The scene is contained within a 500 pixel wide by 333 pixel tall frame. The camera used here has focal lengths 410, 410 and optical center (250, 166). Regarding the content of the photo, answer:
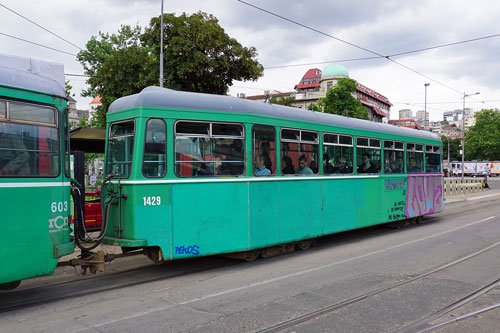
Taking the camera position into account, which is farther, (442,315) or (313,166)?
(313,166)

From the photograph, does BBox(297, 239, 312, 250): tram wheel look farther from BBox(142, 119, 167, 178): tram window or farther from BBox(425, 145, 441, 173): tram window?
BBox(425, 145, 441, 173): tram window

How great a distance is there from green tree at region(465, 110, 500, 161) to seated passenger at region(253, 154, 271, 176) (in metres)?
90.2

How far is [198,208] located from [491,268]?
5.40m

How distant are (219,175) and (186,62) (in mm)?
11250

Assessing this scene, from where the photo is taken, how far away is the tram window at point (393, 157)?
11.8m

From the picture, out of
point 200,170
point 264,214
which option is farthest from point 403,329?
point 200,170

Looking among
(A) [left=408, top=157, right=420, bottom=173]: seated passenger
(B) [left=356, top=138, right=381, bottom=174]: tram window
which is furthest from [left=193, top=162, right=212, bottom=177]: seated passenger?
(A) [left=408, top=157, right=420, bottom=173]: seated passenger

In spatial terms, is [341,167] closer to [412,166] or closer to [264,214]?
[264,214]

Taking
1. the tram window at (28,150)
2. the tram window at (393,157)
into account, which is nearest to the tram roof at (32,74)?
the tram window at (28,150)

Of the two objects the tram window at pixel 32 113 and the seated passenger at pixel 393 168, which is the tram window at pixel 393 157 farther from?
the tram window at pixel 32 113

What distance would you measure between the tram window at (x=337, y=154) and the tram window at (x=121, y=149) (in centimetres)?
452

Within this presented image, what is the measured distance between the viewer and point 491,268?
7441mm

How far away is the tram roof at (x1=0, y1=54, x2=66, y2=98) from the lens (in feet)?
17.4

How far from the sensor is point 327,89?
75875mm
